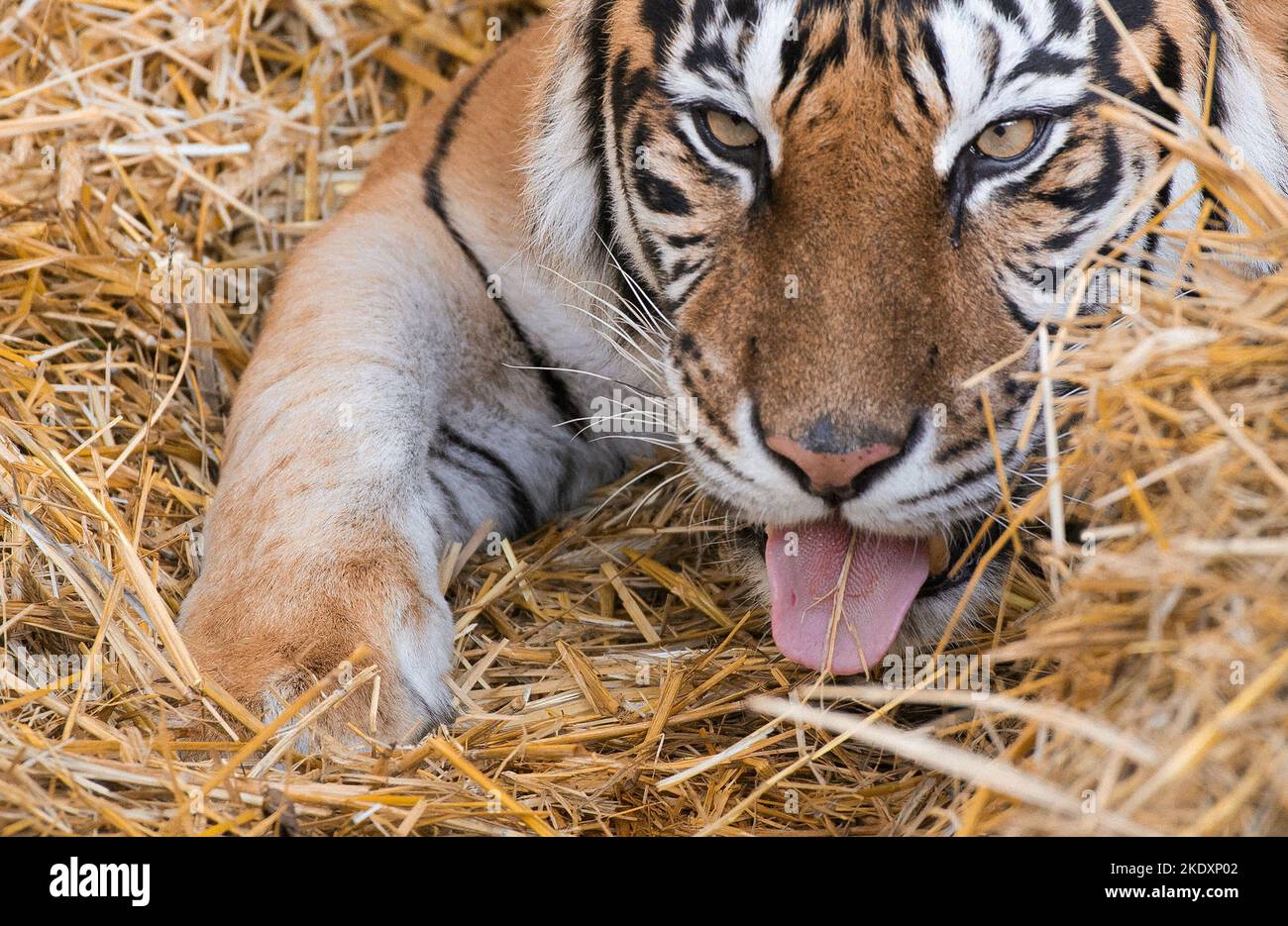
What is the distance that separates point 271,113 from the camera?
2.27 metres

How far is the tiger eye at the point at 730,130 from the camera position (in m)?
1.39

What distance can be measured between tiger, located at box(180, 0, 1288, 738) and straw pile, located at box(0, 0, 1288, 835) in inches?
2.9

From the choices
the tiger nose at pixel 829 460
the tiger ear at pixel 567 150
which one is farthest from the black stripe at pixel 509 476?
the tiger nose at pixel 829 460

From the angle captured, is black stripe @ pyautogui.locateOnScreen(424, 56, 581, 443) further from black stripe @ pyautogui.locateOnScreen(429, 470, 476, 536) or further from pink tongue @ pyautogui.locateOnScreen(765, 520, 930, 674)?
pink tongue @ pyautogui.locateOnScreen(765, 520, 930, 674)

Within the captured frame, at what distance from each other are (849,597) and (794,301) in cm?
32

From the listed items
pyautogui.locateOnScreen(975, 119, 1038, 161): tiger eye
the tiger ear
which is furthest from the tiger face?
the tiger ear

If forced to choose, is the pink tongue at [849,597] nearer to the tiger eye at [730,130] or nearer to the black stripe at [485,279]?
the tiger eye at [730,130]

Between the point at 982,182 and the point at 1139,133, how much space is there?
0.59ft

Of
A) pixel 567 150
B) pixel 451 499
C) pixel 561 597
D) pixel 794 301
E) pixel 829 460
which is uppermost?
pixel 567 150

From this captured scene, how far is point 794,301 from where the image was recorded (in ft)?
4.24

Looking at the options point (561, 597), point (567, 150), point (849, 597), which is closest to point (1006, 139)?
point (849, 597)

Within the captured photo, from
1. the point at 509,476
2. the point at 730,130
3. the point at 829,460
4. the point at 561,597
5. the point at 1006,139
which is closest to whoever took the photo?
the point at 829,460

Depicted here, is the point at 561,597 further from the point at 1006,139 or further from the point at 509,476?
the point at 1006,139

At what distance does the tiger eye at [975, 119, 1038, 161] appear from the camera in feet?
4.27
